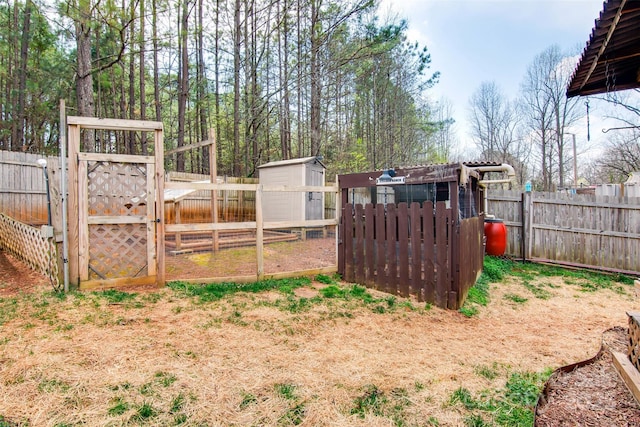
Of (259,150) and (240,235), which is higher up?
(259,150)

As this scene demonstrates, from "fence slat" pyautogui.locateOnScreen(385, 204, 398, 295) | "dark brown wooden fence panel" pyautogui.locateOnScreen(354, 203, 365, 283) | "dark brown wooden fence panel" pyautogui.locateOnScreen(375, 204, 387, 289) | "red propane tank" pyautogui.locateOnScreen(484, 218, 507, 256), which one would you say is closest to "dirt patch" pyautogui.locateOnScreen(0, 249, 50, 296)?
"dark brown wooden fence panel" pyautogui.locateOnScreen(354, 203, 365, 283)

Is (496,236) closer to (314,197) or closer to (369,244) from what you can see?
(369,244)

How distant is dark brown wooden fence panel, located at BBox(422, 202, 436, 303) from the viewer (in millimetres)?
4000

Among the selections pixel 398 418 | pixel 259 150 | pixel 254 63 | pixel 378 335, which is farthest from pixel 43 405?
pixel 259 150

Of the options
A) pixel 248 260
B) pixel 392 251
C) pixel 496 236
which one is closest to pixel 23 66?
pixel 248 260

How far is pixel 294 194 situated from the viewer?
375 inches

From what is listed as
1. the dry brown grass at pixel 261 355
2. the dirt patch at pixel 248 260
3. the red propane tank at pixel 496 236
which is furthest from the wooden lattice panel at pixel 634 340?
the red propane tank at pixel 496 236

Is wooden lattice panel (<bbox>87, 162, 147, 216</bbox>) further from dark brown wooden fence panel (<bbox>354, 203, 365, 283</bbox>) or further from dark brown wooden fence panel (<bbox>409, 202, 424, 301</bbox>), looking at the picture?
dark brown wooden fence panel (<bbox>409, 202, 424, 301</bbox>)

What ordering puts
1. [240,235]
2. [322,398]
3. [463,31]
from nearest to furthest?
1. [322,398]
2. [240,235]
3. [463,31]

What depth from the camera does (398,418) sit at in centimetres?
188

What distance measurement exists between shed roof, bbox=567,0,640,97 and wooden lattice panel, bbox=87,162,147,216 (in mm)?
4844

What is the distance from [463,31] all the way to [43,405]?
43.2 ft

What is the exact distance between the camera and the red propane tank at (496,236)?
21.8ft

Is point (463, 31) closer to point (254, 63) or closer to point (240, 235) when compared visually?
point (254, 63)
